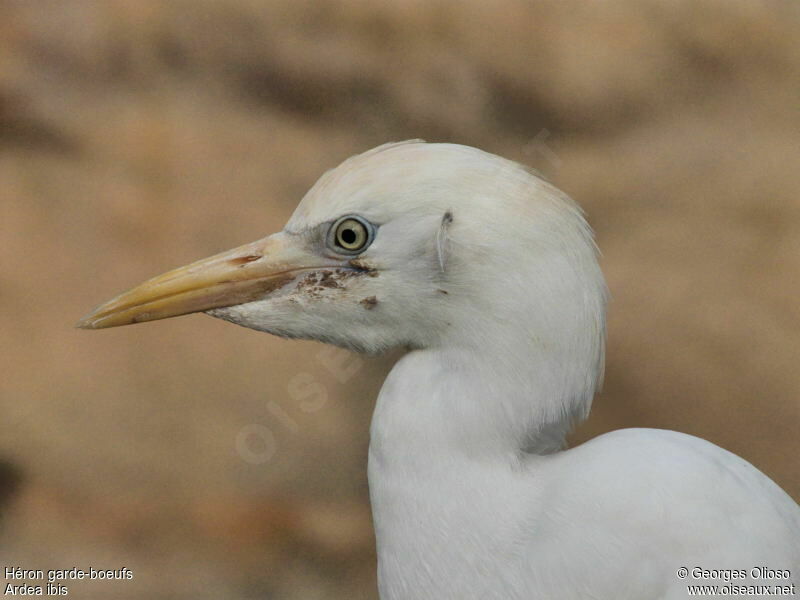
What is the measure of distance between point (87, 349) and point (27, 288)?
196mm

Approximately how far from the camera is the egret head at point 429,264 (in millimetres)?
937

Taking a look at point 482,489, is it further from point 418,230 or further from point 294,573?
point 294,573

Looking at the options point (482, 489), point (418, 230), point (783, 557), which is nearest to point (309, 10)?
point (418, 230)

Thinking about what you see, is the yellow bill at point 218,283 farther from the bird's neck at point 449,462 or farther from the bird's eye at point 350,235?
the bird's neck at point 449,462

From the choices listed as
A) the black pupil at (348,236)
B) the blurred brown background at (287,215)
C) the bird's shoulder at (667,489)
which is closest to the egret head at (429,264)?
the black pupil at (348,236)

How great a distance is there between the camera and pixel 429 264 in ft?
3.12

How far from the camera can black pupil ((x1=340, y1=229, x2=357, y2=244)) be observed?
978mm

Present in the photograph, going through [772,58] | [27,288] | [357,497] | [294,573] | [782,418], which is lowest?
[294,573]

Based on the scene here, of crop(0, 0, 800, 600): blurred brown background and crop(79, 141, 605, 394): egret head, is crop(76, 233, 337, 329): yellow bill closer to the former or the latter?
crop(79, 141, 605, 394): egret head

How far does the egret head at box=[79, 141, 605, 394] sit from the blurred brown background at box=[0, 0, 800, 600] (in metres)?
0.93

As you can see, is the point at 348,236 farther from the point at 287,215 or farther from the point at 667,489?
the point at 287,215

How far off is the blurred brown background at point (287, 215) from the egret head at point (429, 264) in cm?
93

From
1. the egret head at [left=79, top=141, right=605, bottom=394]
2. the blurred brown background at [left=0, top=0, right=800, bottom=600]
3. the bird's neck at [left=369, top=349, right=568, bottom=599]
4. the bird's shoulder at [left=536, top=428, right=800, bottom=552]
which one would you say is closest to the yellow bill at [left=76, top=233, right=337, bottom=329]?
the egret head at [left=79, top=141, right=605, bottom=394]

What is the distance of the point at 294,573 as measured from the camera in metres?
1.98
